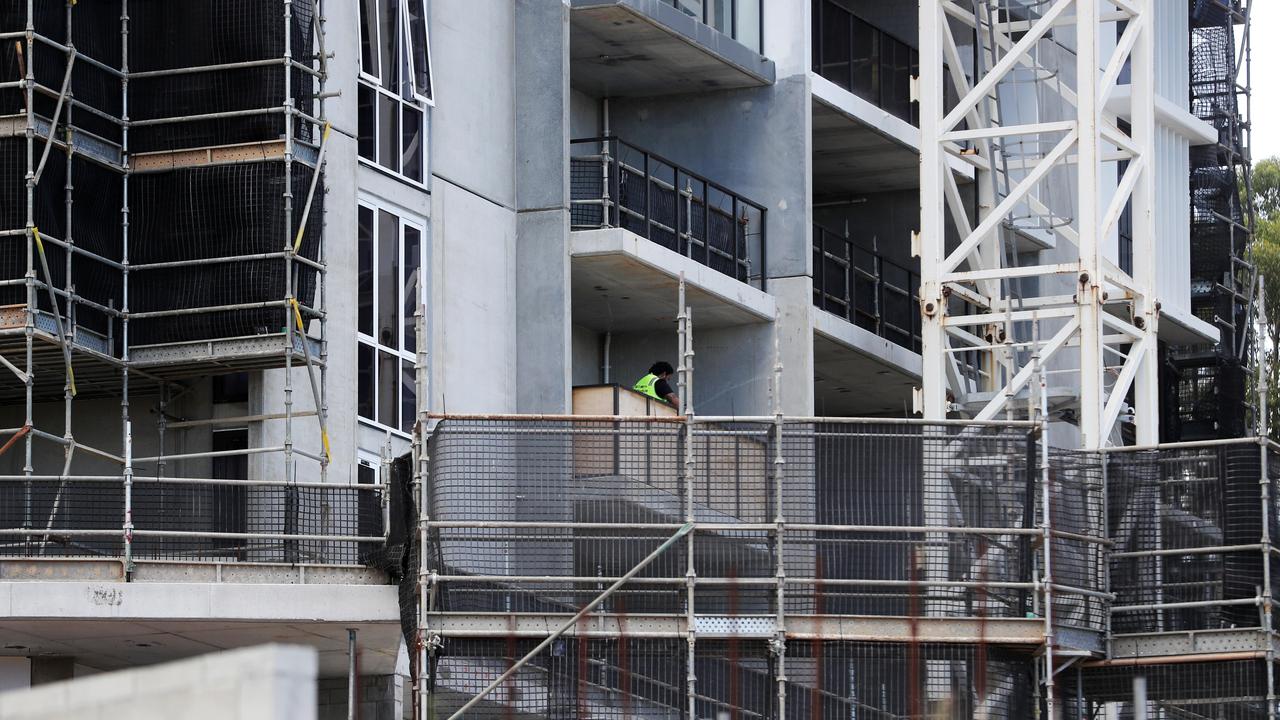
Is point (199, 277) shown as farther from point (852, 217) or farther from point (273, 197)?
point (852, 217)

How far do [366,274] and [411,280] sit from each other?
0.85 meters

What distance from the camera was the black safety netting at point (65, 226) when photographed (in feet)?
94.2

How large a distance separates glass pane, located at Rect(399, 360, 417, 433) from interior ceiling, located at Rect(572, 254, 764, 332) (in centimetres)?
400

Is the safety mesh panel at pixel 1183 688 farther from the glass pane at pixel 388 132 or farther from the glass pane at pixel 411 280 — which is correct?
the glass pane at pixel 388 132

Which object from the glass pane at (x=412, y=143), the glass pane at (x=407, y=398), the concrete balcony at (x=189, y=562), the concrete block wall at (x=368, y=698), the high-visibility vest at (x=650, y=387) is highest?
the glass pane at (x=412, y=143)

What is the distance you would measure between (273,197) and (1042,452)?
28.8 ft

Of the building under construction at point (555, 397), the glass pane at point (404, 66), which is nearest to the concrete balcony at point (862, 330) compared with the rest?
the building under construction at point (555, 397)

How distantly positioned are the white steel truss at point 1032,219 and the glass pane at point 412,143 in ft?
25.7

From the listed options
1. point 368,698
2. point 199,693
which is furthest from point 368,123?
point 199,693

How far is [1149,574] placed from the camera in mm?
26812

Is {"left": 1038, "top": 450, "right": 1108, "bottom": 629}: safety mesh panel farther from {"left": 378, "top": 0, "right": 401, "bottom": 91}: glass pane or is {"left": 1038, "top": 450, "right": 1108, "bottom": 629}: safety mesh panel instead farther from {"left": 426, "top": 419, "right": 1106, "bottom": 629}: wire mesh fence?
{"left": 378, "top": 0, "right": 401, "bottom": 91}: glass pane

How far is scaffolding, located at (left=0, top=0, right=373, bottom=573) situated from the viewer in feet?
94.6

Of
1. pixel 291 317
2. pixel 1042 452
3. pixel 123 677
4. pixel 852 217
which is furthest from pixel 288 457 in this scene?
pixel 852 217

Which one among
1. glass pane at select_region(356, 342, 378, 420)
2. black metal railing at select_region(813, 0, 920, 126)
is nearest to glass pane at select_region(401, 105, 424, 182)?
glass pane at select_region(356, 342, 378, 420)
